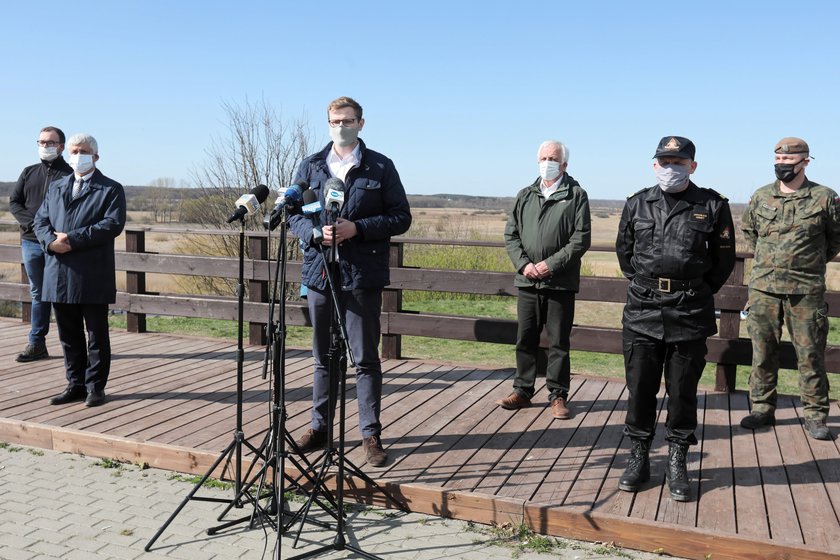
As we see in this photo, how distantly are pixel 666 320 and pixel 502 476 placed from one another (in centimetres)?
112

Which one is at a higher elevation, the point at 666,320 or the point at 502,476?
the point at 666,320

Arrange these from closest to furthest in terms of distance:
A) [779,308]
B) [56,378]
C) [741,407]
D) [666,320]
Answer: [666,320] → [779,308] → [741,407] → [56,378]

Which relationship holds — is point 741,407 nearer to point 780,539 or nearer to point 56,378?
point 780,539

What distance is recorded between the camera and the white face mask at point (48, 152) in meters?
6.21

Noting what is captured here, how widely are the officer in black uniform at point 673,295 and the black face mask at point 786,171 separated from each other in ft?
3.94

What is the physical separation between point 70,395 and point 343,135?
8.85 feet

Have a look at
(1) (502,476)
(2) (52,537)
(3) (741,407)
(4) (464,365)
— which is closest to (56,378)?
(2) (52,537)

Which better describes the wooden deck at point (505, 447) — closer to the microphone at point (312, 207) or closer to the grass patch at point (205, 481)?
the grass patch at point (205, 481)

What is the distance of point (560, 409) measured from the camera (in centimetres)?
511

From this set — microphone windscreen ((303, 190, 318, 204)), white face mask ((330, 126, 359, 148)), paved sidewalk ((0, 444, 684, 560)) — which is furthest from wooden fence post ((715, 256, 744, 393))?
microphone windscreen ((303, 190, 318, 204))

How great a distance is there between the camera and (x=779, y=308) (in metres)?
4.95

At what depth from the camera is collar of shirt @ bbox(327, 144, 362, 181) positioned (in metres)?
4.18

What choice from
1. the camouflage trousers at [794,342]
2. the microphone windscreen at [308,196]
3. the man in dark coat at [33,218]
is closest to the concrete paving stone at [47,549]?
the microphone windscreen at [308,196]

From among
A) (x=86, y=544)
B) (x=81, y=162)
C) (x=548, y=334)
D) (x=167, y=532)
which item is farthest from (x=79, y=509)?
(x=548, y=334)
